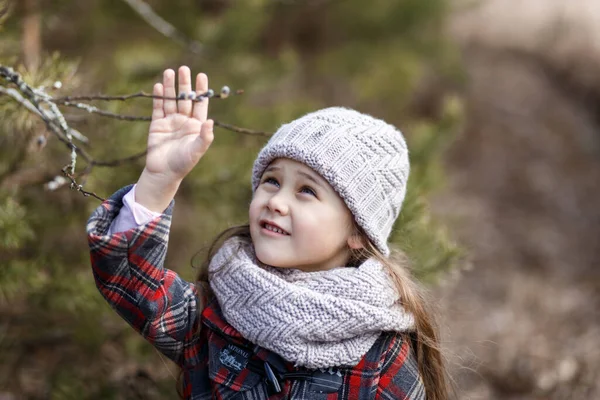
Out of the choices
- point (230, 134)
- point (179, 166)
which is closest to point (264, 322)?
point (179, 166)

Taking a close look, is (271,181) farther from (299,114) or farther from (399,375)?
(299,114)

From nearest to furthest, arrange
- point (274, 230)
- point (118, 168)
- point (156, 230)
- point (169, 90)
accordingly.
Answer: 1. point (156, 230)
2. point (169, 90)
3. point (274, 230)
4. point (118, 168)

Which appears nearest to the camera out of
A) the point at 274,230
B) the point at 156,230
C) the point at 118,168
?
the point at 156,230

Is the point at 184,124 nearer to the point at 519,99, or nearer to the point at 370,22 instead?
the point at 370,22

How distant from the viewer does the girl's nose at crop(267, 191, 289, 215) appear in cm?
166

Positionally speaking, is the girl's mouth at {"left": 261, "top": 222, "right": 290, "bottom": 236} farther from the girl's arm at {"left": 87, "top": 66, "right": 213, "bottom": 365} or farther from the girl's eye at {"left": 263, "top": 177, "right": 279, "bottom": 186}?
the girl's arm at {"left": 87, "top": 66, "right": 213, "bottom": 365}

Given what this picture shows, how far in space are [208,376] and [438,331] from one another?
68 cm

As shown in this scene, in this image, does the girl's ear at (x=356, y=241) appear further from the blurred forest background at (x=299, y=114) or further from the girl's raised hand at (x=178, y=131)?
the girl's raised hand at (x=178, y=131)

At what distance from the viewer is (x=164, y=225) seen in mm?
1498

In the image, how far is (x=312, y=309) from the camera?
1.60 m

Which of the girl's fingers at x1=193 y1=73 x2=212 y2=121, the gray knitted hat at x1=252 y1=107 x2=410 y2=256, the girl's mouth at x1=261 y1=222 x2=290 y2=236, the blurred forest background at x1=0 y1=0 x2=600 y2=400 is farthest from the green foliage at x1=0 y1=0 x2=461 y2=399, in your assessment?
the girl's mouth at x1=261 y1=222 x2=290 y2=236

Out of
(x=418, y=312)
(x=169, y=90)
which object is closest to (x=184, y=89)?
(x=169, y=90)

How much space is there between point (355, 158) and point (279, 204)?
25 cm

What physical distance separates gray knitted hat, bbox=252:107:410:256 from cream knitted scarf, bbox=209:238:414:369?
15 centimetres
